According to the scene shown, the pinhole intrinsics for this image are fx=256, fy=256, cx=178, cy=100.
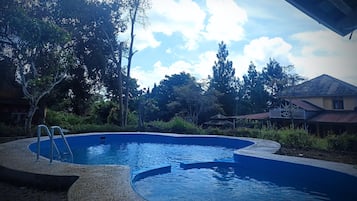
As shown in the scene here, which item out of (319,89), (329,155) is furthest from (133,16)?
(329,155)

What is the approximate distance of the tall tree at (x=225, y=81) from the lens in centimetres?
2952

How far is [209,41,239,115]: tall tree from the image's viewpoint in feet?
96.8

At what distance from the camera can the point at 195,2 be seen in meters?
7.30

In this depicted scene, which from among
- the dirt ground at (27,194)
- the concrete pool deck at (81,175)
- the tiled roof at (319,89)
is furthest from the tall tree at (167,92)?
the dirt ground at (27,194)

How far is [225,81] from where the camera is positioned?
103 feet

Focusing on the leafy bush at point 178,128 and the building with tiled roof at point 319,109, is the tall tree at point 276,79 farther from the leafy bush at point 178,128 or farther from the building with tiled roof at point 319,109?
the leafy bush at point 178,128

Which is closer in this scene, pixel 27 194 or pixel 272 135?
pixel 27 194

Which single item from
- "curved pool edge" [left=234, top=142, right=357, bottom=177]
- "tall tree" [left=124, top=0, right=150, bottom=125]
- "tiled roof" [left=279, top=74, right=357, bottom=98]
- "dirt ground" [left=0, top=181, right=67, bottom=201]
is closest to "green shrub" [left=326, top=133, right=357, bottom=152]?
"curved pool edge" [left=234, top=142, right=357, bottom=177]

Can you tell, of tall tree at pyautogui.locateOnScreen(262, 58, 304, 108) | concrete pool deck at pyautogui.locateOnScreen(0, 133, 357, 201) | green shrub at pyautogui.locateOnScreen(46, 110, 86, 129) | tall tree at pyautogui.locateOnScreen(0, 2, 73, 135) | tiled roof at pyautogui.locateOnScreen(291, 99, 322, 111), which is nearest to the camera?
concrete pool deck at pyautogui.locateOnScreen(0, 133, 357, 201)

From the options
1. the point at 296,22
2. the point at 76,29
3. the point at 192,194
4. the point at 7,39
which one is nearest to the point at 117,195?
the point at 192,194

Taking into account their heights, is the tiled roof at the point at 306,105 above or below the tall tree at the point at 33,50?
below

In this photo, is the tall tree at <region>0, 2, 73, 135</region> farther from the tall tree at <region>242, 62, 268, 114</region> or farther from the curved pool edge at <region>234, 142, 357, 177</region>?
the tall tree at <region>242, 62, 268, 114</region>

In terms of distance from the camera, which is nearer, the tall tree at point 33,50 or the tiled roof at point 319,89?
A: the tall tree at point 33,50

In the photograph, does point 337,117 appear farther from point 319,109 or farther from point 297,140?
point 297,140
